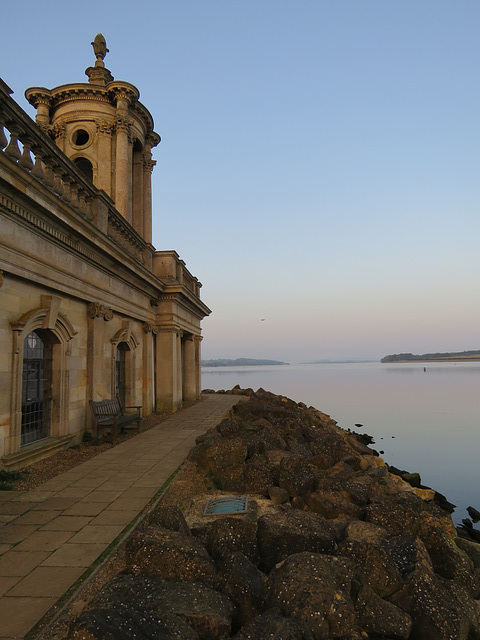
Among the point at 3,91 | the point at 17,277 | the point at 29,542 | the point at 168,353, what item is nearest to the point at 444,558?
the point at 29,542

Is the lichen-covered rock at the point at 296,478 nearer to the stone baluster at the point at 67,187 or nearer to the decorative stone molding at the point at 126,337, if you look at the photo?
the decorative stone molding at the point at 126,337

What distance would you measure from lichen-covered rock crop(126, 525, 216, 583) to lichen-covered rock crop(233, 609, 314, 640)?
76cm

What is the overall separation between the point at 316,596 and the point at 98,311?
30.7 ft

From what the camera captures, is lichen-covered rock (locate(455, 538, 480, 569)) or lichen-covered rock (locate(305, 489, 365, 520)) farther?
lichen-covered rock (locate(455, 538, 480, 569))

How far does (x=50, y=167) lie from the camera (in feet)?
30.0

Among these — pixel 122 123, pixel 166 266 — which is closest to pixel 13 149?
pixel 166 266

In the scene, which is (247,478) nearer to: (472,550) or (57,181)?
(472,550)

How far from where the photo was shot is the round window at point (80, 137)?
18422 mm

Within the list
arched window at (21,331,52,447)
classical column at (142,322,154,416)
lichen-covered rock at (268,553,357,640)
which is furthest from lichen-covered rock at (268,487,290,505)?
classical column at (142,322,154,416)

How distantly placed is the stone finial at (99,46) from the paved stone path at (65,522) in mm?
18919

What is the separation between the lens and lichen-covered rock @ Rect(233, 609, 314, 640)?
310 centimetres

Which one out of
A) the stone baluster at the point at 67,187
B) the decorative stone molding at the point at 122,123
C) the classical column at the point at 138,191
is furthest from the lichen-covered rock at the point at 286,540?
the classical column at the point at 138,191

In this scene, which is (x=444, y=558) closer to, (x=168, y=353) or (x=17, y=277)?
(x=17, y=277)

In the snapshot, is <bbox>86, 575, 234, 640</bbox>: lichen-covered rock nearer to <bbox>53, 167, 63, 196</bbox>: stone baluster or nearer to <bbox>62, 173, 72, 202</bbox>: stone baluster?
<bbox>53, 167, 63, 196</bbox>: stone baluster
